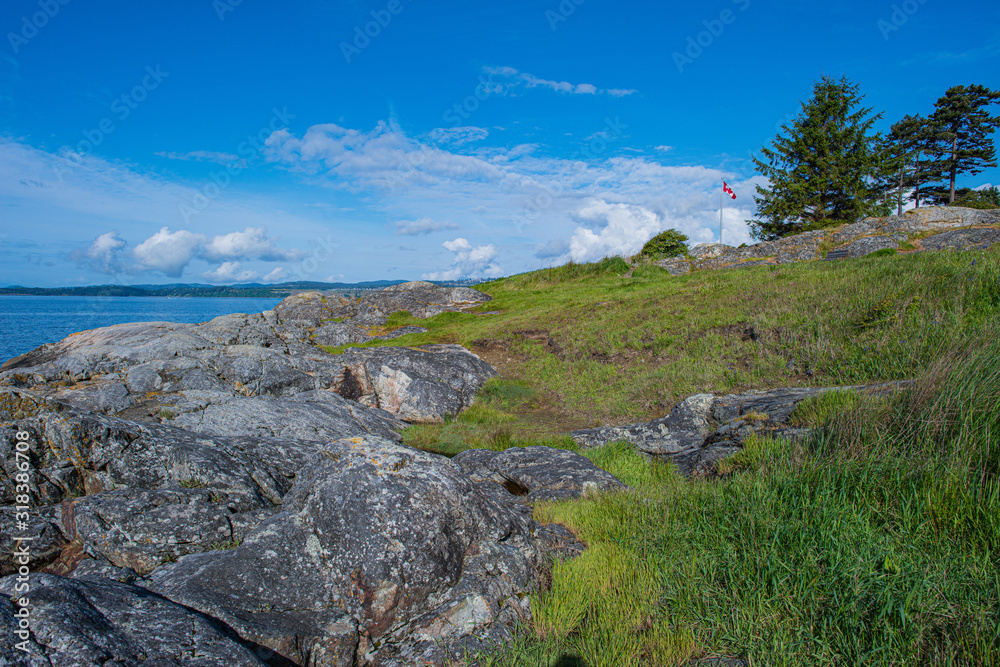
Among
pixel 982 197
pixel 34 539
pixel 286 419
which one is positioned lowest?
pixel 286 419

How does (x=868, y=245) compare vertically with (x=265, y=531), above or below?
above

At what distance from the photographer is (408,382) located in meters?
15.3

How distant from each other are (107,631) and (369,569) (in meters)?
1.89

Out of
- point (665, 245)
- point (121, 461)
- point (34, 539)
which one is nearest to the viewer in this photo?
point (34, 539)

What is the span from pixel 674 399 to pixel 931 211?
2512 cm

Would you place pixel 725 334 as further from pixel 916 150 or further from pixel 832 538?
pixel 916 150

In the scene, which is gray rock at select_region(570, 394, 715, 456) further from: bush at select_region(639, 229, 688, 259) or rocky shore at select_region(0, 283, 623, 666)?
bush at select_region(639, 229, 688, 259)

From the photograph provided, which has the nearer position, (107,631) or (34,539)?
(107,631)

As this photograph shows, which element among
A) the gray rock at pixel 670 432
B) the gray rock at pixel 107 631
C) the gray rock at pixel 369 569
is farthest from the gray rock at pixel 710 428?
the gray rock at pixel 107 631

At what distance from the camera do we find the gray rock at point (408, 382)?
14898mm

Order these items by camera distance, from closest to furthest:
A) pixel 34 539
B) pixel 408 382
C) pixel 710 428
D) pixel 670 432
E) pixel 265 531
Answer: pixel 265 531
pixel 34 539
pixel 710 428
pixel 670 432
pixel 408 382

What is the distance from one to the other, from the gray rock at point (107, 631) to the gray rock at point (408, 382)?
11.2 meters

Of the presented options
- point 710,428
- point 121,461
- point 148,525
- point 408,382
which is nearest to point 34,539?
point 148,525

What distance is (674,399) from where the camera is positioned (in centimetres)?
1270
